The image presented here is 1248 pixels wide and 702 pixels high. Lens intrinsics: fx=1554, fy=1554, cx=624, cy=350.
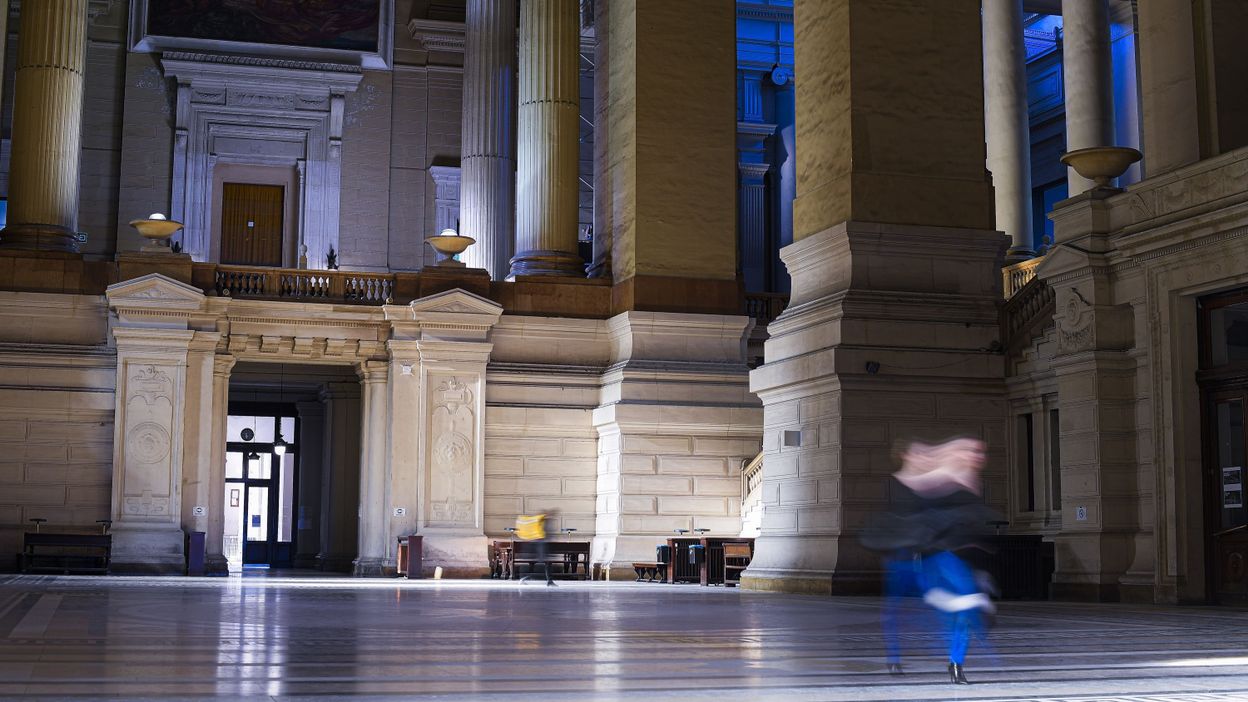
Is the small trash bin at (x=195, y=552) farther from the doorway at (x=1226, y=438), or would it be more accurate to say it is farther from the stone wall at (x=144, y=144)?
the doorway at (x=1226, y=438)

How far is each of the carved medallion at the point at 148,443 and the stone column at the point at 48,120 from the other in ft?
17.2

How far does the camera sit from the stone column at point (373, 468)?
32.8m

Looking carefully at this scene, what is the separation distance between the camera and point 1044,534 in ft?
70.1

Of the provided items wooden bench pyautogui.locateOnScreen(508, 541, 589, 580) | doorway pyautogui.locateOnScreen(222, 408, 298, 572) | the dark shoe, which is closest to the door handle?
the dark shoe

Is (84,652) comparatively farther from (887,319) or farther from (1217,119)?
(1217,119)

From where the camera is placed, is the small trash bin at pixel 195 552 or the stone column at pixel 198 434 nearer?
the small trash bin at pixel 195 552

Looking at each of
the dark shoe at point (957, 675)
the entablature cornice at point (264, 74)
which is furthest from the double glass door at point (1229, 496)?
the entablature cornice at point (264, 74)

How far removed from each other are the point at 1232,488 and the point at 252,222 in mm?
32959

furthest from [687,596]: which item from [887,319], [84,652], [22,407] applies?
[22,407]

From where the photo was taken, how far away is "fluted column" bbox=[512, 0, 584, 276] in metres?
35.7

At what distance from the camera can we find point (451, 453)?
106 ft

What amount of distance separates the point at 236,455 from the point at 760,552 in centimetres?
2535

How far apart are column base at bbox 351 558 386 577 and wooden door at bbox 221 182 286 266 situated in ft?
47.1

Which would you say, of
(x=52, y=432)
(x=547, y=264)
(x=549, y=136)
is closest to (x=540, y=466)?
(x=547, y=264)
